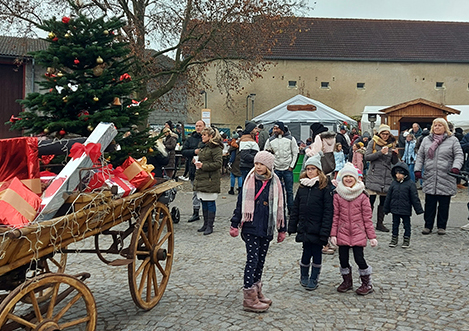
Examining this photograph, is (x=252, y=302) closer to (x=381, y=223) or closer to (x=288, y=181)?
(x=381, y=223)

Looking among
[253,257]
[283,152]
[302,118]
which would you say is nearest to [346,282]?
[253,257]

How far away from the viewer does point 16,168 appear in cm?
389

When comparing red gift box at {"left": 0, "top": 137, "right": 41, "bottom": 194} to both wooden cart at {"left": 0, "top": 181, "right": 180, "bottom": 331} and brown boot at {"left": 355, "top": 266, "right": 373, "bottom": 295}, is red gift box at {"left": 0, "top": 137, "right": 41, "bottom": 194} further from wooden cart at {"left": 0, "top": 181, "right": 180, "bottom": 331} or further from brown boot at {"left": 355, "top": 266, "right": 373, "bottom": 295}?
brown boot at {"left": 355, "top": 266, "right": 373, "bottom": 295}

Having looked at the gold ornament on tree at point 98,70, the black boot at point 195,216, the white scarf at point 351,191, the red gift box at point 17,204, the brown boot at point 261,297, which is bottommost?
the black boot at point 195,216

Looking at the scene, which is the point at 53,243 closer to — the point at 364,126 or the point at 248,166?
the point at 248,166

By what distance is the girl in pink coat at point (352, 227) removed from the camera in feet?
18.2

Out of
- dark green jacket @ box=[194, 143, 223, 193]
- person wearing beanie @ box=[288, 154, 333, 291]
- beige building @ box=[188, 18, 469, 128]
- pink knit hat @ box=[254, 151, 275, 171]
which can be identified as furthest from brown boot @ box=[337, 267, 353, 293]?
beige building @ box=[188, 18, 469, 128]

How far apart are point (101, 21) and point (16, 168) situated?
2698 millimetres

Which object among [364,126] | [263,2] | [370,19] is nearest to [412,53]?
[370,19]

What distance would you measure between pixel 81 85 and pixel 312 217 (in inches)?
119

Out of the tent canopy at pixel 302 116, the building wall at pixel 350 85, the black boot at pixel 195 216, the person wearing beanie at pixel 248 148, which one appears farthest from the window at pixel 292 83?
the black boot at pixel 195 216

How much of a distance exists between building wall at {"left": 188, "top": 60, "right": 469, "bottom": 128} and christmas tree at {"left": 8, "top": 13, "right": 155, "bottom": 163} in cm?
3171

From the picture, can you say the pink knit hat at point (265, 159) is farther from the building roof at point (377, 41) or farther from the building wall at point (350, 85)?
the building roof at point (377, 41)

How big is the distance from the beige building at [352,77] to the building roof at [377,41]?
75 millimetres
